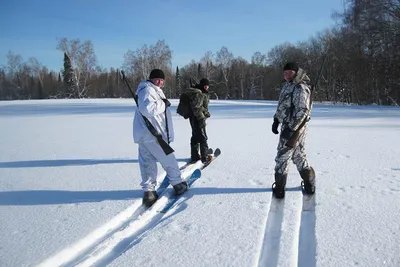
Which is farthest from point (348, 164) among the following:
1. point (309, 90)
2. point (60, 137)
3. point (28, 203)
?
point (60, 137)

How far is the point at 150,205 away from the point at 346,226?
2.30m

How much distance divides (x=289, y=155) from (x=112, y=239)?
89.3 inches

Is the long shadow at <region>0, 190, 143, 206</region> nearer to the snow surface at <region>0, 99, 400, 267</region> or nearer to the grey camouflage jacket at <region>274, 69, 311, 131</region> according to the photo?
the snow surface at <region>0, 99, 400, 267</region>

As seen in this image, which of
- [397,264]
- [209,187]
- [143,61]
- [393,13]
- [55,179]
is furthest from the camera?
[143,61]

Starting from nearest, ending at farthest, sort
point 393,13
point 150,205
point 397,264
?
point 397,264, point 150,205, point 393,13

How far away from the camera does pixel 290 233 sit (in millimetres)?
2723

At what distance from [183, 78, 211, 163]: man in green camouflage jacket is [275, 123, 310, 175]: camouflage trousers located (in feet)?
6.81

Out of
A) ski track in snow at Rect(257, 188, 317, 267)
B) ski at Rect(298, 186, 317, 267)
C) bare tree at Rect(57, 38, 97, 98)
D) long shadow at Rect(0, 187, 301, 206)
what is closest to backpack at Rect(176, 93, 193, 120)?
long shadow at Rect(0, 187, 301, 206)

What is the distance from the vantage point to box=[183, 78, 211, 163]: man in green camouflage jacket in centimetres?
514

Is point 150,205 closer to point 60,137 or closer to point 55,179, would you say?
point 55,179

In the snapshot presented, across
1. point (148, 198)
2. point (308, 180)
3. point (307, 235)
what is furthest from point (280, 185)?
point (148, 198)

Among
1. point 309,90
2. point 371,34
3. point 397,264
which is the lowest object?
point 397,264

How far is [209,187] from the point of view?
408cm

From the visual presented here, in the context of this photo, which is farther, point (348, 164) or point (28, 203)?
point (348, 164)
